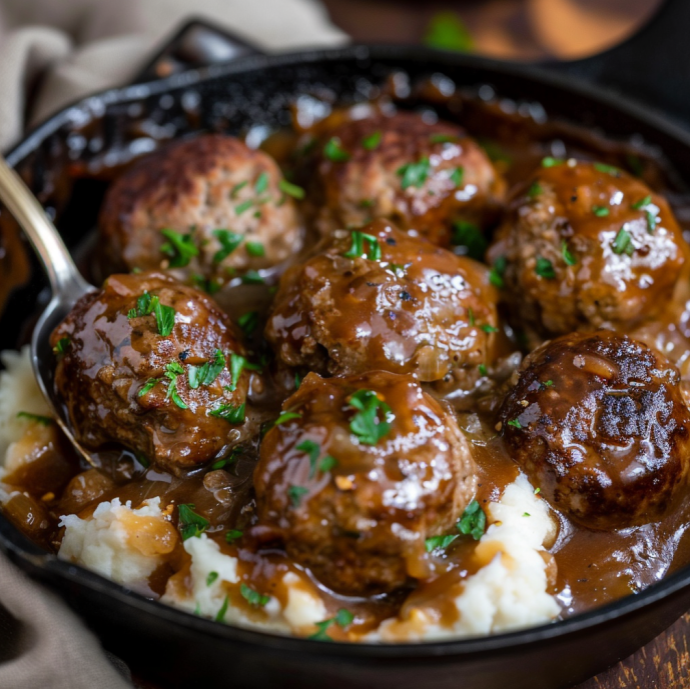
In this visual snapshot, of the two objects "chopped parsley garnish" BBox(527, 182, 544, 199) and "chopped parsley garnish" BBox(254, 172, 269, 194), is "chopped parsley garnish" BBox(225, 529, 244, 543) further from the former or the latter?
"chopped parsley garnish" BBox(527, 182, 544, 199)

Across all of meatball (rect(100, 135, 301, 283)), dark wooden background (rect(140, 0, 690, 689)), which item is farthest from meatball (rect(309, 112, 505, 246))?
dark wooden background (rect(140, 0, 690, 689))

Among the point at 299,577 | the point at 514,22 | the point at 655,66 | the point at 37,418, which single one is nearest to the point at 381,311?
the point at 299,577

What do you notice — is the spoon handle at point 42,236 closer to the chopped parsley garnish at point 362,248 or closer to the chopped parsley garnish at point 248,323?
the chopped parsley garnish at point 248,323

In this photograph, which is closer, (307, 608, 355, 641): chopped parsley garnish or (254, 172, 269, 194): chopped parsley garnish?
(307, 608, 355, 641): chopped parsley garnish

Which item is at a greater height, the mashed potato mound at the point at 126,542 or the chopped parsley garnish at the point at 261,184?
the chopped parsley garnish at the point at 261,184

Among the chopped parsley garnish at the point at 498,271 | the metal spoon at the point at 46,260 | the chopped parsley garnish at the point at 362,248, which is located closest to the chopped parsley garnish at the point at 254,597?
the chopped parsley garnish at the point at 362,248

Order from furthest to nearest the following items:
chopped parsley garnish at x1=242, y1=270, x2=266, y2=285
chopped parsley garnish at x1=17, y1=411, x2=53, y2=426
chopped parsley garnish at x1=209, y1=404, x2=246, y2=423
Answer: chopped parsley garnish at x1=242, y1=270, x2=266, y2=285 < chopped parsley garnish at x1=17, y1=411, x2=53, y2=426 < chopped parsley garnish at x1=209, y1=404, x2=246, y2=423
